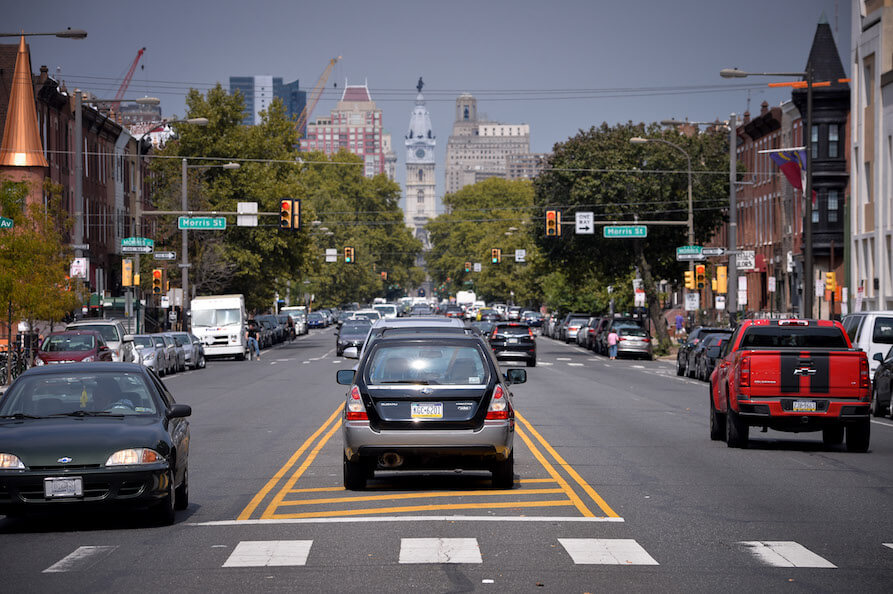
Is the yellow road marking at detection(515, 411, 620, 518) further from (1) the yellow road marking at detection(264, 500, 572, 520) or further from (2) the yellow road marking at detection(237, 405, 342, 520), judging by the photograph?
(2) the yellow road marking at detection(237, 405, 342, 520)

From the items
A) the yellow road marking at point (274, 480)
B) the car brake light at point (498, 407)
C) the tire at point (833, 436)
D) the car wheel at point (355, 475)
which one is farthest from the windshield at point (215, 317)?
the car brake light at point (498, 407)

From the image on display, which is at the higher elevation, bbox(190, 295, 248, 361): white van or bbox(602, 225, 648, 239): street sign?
bbox(602, 225, 648, 239): street sign

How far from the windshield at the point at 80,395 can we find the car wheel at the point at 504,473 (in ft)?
12.4

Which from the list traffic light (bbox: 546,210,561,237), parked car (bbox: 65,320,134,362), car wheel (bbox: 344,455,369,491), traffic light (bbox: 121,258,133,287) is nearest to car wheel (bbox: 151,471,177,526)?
car wheel (bbox: 344,455,369,491)

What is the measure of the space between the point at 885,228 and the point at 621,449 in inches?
1444

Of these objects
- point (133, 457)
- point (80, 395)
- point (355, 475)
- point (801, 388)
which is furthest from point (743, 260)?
point (133, 457)

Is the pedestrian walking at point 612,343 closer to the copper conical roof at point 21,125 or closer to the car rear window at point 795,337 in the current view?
the copper conical roof at point 21,125

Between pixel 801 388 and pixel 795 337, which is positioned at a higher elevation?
pixel 795 337

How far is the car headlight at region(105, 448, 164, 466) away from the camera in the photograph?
11.3m

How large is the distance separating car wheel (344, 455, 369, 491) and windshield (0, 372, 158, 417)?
247 cm

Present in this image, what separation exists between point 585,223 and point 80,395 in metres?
47.1

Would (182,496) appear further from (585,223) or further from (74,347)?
(585,223)

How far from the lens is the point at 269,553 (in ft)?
34.1

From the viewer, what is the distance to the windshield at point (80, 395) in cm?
1225
